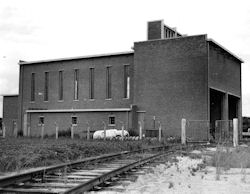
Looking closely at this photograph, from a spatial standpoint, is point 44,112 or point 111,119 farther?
point 44,112

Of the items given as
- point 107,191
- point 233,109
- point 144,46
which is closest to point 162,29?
point 144,46

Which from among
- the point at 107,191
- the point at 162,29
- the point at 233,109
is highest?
the point at 162,29

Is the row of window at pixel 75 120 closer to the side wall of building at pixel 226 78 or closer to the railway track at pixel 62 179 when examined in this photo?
the side wall of building at pixel 226 78

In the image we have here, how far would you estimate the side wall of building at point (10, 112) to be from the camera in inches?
2470

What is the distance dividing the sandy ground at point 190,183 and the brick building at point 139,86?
Result: 1224 inches

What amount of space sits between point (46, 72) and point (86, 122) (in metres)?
10.9

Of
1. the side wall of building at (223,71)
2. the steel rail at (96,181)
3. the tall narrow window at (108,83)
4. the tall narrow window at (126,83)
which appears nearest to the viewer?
the steel rail at (96,181)

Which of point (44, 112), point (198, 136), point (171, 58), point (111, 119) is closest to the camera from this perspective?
point (198, 136)

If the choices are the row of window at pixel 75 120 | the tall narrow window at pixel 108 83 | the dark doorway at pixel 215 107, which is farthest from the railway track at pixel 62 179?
the dark doorway at pixel 215 107

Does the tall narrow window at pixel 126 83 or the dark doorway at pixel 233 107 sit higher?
the tall narrow window at pixel 126 83

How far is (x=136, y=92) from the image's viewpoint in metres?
46.8

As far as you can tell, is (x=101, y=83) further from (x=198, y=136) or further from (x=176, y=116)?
(x=198, y=136)

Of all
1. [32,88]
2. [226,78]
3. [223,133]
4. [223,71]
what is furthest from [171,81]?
[32,88]

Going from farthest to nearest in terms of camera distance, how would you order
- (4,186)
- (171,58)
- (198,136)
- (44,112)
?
(44,112) < (171,58) < (198,136) < (4,186)
